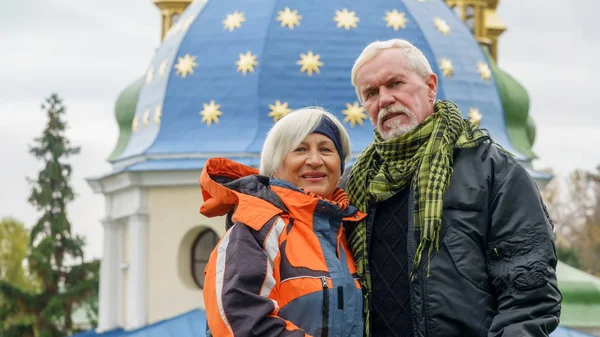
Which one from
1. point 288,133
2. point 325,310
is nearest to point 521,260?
point 325,310

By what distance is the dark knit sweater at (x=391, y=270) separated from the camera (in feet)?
17.8

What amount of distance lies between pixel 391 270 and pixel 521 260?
56cm

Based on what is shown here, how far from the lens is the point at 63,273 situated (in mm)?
33219

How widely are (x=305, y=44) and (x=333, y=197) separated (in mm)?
18506

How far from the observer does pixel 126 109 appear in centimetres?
2750

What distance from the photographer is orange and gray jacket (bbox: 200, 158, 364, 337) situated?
5188 mm

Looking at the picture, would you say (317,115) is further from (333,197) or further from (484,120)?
(484,120)

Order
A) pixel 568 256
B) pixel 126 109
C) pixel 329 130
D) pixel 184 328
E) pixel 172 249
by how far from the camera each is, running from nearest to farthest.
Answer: pixel 329 130 → pixel 184 328 → pixel 172 249 → pixel 126 109 → pixel 568 256

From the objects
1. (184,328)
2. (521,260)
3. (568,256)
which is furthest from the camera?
(568,256)

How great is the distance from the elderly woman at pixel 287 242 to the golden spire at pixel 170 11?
23546 millimetres

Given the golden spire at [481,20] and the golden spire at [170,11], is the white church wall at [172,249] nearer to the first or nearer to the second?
the golden spire at [170,11]

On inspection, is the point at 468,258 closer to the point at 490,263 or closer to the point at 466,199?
the point at 490,263

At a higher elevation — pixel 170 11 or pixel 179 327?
pixel 170 11

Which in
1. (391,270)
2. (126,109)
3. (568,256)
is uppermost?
(126,109)
